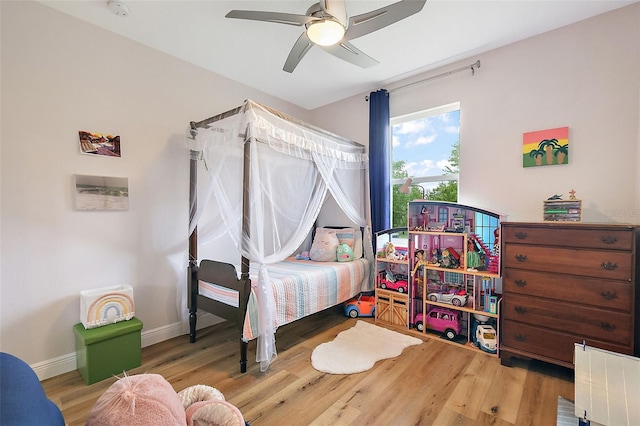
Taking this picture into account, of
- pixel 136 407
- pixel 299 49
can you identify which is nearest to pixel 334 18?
pixel 299 49

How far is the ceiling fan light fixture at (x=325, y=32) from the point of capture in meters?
1.81

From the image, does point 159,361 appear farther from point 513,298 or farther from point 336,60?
point 336,60

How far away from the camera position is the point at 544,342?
2244 mm

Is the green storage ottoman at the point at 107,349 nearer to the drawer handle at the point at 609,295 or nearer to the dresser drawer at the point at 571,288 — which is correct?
the dresser drawer at the point at 571,288

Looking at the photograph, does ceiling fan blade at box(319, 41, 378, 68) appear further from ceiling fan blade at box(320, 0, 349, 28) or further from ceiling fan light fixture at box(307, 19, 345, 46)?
ceiling fan blade at box(320, 0, 349, 28)

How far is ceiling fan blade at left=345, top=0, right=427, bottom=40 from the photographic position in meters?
1.66

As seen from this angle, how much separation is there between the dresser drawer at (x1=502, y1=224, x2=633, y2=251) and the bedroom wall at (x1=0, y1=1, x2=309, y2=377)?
3138 mm

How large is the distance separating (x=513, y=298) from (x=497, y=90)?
6.54ft

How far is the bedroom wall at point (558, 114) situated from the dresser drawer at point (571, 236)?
488mm

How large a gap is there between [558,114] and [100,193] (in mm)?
4086

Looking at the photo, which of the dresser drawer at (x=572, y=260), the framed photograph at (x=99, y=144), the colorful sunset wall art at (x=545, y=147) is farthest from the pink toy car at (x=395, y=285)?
the framed photograph at (x=99, y=144)

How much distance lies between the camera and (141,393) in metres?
1.03

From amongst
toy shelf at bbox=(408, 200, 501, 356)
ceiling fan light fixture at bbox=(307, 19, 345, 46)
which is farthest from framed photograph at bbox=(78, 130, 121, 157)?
toy shelf at bbox=(408, 200, 501, 356)

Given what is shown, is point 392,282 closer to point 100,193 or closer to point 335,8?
point 335,8
